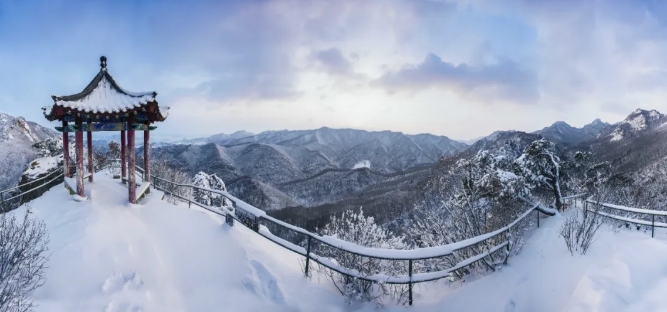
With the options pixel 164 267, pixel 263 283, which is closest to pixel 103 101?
pixel 164 267

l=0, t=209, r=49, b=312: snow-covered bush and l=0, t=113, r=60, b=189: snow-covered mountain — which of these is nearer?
l=0, t=209, r=49, b=312: snow-covered bush

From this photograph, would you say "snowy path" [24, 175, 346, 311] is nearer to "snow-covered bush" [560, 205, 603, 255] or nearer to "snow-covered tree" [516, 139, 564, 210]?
"snow-covered bush" [560, 205, 603, 255]

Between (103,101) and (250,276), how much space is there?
722 centimetres

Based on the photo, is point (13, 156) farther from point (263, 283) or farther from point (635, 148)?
point (635, 148)

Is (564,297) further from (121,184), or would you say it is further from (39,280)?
(121,184)

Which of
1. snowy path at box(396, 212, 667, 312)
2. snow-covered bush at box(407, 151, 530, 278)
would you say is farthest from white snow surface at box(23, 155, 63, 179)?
snowy path at box(396, 212, 667, 312)

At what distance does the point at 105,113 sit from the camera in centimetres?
995

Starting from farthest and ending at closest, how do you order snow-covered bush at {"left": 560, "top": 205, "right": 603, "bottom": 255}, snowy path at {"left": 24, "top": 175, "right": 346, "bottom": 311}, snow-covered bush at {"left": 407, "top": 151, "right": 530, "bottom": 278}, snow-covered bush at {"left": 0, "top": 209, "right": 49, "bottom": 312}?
snow-covered bush at {"left": 407, "top": 151, "right": 530, "bottom": 278} → snow-covered bush at {"left": 560, "top": 205, "right": 603, "bottom": 255} → snowy path at {"left": 24, "top": 175, "right": 346, "bottom": 311} → snow-covered bush at {"left": 0, "top": 209, "right": 49, "bottom": 312}

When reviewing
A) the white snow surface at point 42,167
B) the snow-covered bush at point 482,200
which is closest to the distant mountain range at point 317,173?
the white snow surface at point 42,167

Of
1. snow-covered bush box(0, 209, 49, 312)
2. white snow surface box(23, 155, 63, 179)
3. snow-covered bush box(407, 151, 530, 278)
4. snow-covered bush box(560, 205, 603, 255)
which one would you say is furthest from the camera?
white snow surface box(23, 155, 63, 179)

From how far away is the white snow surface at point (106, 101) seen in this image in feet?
31.2

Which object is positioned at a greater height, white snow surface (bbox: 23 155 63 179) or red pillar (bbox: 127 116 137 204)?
red pillar (bbox: 127 116 137 204)

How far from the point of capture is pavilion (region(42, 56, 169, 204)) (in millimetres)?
9477

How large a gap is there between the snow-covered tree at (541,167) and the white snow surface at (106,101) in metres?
13.4
